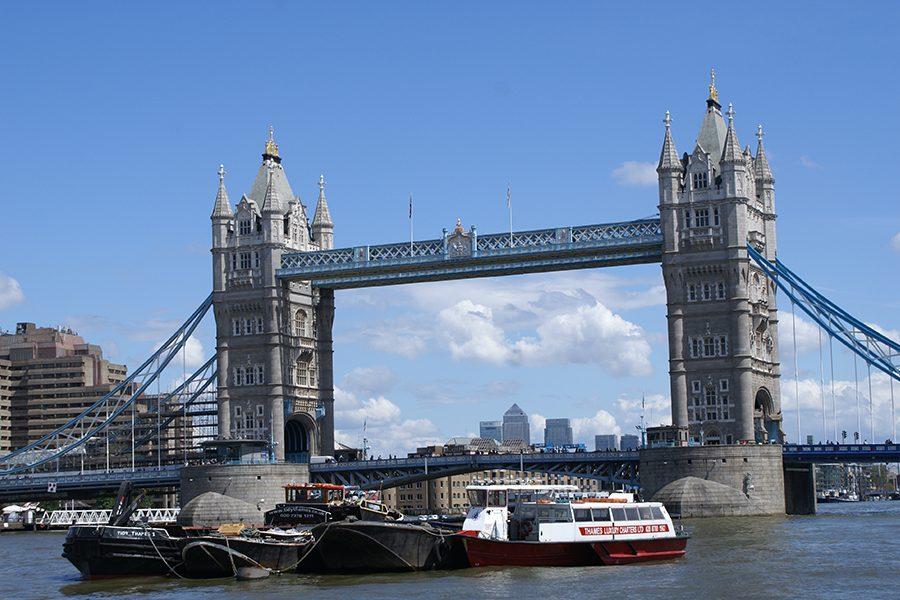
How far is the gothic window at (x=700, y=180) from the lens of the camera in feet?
447

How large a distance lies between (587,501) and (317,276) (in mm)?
75666

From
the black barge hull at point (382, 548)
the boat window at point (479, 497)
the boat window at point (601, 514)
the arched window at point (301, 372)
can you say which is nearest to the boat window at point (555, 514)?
the boat window at point (601, 514)

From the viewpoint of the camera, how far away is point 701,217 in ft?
445

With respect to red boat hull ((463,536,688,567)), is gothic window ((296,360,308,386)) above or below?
above

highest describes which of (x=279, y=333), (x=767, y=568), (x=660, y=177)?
(x=660, y=177)

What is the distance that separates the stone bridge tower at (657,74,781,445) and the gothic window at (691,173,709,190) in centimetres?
9

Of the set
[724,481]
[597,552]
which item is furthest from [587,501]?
[724,481]

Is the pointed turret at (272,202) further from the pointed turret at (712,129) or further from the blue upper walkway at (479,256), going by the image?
the pointed turret at (712,129)

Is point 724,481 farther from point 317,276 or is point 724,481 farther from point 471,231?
point 317,276

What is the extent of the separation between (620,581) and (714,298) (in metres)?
65.5

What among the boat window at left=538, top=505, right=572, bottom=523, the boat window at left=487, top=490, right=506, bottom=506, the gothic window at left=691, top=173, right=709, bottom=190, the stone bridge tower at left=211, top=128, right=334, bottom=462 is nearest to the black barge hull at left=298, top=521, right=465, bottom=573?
the boat window at left=487, top=490, right=506, bottom=506

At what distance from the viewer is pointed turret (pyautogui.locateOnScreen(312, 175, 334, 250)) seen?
16300cm

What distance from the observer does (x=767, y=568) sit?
77062 millimetres

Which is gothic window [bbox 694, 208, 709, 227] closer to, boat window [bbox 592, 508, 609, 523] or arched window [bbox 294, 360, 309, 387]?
arched window [bbox 294, 360, 309, 387]
